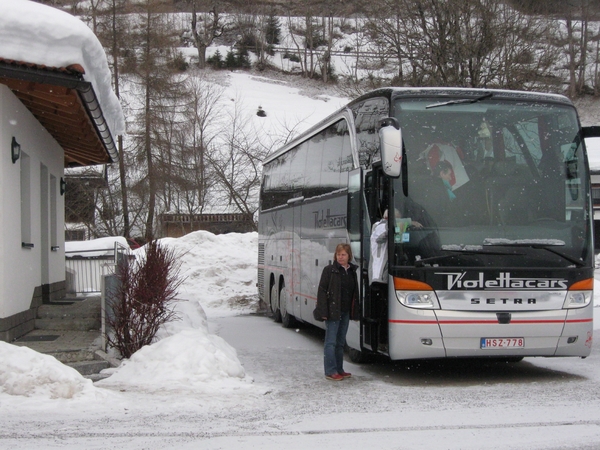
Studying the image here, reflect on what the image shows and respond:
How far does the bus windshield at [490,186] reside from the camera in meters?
9.25

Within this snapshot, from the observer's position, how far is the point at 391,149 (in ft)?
29.0

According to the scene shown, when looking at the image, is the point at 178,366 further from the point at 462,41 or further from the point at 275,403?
the point at 462,41

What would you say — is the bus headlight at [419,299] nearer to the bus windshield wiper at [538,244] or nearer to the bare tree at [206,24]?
the bus windshield wiper at [538,244]

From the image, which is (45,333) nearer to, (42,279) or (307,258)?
(42,279)

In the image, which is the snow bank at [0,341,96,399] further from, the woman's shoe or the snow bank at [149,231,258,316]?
the snow bank at [149,231,258,316]

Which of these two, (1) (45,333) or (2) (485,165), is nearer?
(2) (485,165)

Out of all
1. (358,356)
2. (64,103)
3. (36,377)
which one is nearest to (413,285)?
(358,356)

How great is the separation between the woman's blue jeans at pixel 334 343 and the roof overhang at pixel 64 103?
14.7ft

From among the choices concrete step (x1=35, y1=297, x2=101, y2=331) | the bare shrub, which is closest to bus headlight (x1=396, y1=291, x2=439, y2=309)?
the bare shrub

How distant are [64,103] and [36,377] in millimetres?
4959

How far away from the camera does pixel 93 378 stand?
9023mm

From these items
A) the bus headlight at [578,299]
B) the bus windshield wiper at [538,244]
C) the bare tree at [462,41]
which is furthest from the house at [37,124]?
the bare tree at [462,41]

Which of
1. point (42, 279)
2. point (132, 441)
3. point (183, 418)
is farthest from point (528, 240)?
point (42, 279)

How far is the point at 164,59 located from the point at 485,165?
2931 cm
